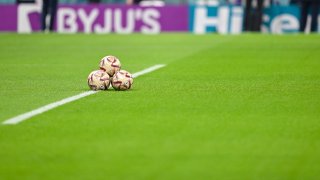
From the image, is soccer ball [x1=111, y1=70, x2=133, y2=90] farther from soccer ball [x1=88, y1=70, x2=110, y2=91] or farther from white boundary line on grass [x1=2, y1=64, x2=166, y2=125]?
white boundary line on grass [x1=2, y1=64, x2=166, y2=125]

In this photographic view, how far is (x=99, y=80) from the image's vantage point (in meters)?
11.9

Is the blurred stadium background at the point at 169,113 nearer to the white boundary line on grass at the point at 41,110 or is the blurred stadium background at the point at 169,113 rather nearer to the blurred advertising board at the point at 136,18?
the white boundary line on grass at the point at 41,110

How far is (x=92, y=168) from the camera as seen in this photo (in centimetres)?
678

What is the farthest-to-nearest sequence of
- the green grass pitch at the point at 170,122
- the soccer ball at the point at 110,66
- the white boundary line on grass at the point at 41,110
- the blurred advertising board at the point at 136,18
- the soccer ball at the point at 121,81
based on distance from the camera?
the blurred advertising board at the point at 136,18, the soccer ball at the point at 110,66, the soccer ball at the point at 121,81, the white boundary line on grass at the point at 41,110, the green grass pitch at the point at 170,122

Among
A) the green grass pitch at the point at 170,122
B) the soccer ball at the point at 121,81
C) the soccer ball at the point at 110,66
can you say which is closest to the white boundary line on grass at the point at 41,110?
the green grass pitch at the point at 170,122

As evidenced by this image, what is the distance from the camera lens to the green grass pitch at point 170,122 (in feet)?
→ 22.5

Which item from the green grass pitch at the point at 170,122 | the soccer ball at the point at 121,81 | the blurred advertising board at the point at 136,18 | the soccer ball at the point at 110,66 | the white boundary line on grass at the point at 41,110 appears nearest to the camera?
the green grass pitch at the point at 170,122

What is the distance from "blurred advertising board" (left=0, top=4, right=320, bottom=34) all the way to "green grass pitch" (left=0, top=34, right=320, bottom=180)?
12.7 m

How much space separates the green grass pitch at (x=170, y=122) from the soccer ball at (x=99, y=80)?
0.66 ft

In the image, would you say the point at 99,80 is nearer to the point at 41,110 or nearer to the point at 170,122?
the point at 41,110

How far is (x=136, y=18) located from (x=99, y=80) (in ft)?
63.3

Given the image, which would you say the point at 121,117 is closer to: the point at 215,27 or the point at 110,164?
the point at 110,164

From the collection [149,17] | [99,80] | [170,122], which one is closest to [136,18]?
[149,17]

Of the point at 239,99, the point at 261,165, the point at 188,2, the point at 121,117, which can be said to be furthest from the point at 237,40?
the point at 261,165
